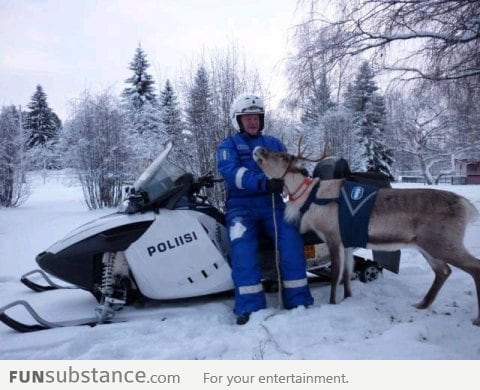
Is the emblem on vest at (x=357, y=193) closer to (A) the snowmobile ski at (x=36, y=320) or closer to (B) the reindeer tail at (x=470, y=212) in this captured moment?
(B) the reindeer tail at (x=470, y=212)

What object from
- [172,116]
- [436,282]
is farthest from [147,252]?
[172,116]

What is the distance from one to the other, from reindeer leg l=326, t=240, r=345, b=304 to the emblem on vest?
1.20ft

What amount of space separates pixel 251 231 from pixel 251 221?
0.09 meters

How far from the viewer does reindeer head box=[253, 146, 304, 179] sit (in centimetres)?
294

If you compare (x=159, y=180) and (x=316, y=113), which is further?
(x=316, y=113)

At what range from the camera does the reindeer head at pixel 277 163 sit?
9.64 ft

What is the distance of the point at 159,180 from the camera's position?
111 inches

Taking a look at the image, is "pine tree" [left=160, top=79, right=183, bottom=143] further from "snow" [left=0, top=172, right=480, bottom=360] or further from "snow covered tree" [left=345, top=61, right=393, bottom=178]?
"snow" [left=0, top=172, right=480, bottom=360]

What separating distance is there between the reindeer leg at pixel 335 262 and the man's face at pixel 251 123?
1.07 meters

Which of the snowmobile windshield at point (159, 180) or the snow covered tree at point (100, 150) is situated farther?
the snow covered tree at point (100, 150)

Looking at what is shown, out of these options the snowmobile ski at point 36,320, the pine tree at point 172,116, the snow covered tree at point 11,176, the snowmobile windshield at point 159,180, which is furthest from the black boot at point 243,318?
the snow covered tree at point 11,176

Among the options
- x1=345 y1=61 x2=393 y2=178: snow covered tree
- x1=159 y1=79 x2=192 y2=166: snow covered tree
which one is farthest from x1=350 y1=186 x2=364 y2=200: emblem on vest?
x1=159 y1=79 x2=192 y2=166: snow covered tree

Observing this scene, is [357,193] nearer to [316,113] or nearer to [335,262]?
[335,262]
